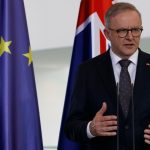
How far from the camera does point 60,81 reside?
15.0 feet

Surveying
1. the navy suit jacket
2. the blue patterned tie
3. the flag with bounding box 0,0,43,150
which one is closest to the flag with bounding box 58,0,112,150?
the flag with bounding box 0,0,43,150

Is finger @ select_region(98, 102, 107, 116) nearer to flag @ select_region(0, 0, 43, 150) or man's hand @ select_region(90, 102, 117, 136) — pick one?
man's hand @ select_region(90, 102, 117, 136)

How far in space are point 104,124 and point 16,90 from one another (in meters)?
0.88

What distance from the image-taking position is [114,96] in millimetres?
1454

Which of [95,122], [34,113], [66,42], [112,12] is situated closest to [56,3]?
[66,42]

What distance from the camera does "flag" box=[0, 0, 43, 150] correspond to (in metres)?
2.07

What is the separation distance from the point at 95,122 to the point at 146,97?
227mm

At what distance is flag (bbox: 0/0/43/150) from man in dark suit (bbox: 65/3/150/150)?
61 cm

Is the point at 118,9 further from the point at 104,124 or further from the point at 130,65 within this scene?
the point at 104,124

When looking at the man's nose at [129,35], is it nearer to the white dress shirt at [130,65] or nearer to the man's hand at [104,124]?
the white dress shirt at [130,65]

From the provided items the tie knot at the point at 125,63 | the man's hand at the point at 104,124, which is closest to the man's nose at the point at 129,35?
the tie knot at the point at 125,63

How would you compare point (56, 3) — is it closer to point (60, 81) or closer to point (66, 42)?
point (66, 42)

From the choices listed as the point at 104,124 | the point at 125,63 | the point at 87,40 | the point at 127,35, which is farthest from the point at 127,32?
the point at 87,40

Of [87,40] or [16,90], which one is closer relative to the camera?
[16,90]
